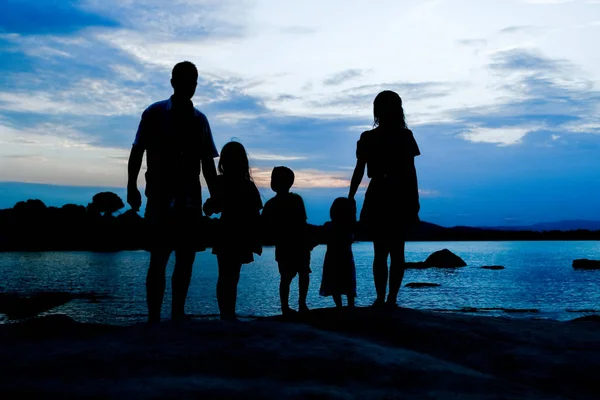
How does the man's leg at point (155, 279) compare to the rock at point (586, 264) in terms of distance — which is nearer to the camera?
the man's leg at point (155, 279)

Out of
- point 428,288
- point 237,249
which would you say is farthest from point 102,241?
point 237,249

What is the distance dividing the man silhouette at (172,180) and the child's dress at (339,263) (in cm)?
429

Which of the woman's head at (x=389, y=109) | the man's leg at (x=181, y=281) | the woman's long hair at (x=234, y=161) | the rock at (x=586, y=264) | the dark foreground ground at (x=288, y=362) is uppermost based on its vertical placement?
the woman's head at (x=389, y=109)

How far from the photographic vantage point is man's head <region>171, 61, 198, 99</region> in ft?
18.6

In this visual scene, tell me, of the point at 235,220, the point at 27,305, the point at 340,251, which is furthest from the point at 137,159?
the point at 27,305

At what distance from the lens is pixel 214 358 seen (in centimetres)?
348

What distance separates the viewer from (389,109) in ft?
21.5

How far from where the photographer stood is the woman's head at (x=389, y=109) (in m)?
6.53

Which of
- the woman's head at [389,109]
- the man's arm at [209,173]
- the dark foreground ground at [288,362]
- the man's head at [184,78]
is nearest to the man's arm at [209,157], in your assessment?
the man's arm at [209,173]

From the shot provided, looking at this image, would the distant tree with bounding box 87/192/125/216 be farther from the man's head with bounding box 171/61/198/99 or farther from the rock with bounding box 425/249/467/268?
the man's head with bounding box 171/61/198/99

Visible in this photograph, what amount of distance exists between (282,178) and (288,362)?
4612 mm

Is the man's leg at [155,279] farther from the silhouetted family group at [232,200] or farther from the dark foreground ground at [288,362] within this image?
the dark foreground ground at [288,362]

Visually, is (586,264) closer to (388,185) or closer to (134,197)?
(388,185)

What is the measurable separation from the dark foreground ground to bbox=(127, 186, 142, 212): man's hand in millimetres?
1306
